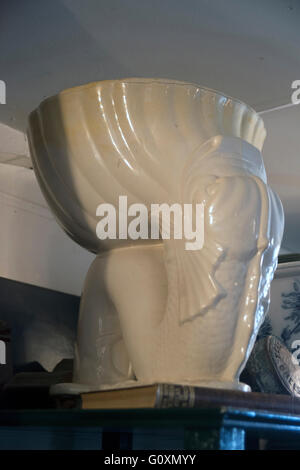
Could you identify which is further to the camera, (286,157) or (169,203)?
(286,157)

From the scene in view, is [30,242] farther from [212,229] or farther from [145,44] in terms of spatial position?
[212,229]

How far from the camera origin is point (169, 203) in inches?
20.0

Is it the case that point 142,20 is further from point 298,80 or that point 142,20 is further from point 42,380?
point 42,380

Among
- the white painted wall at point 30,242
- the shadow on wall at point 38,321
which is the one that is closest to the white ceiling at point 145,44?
the white painted wall at point 30,242

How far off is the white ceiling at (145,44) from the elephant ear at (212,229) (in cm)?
23

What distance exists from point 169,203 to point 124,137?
0.06 m

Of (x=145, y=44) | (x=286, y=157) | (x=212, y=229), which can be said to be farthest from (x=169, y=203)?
(x=286, y=157)

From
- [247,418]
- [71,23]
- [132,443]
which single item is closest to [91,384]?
[132,443]

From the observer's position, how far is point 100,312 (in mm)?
553

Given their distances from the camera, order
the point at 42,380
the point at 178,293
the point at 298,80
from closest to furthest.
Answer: the point at 178,293
the point at 42,380
the point at 298,80

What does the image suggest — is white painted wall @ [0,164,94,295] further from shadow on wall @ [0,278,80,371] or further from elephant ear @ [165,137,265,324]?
elephant ear @ [165,137,265,324]

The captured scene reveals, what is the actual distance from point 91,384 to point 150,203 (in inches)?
6.2

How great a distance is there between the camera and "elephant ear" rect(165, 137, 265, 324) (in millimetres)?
471

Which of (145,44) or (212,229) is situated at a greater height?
(145,44)
